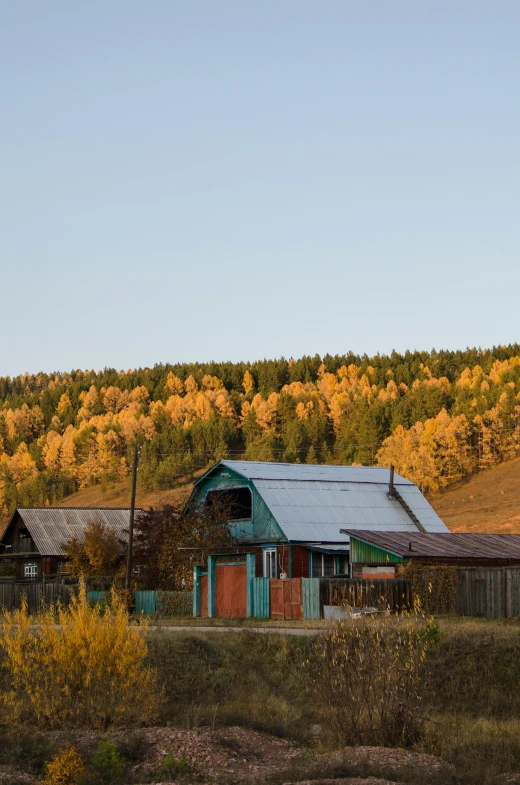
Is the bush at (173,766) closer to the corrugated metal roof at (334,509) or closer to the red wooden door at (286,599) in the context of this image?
the red wooden door at (286,599)

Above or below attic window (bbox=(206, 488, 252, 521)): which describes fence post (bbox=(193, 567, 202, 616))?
below

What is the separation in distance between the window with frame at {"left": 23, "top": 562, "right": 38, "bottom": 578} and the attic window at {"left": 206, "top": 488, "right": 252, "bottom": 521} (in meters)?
19.5

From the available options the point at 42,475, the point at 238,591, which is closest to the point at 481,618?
the point at 238,591

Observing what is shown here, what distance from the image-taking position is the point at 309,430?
157 metres

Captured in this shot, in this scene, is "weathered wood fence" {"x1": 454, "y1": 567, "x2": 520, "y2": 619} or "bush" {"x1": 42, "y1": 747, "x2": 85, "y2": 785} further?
"weathered wood fence" {"x1": 454, "y1": 567, "x2": 520, "y2": 619}

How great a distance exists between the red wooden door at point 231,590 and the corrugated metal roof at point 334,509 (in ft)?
14.1

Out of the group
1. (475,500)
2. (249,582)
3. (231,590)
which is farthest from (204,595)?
(475,500)

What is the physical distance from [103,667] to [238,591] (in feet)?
70.5

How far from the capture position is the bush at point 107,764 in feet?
53.0

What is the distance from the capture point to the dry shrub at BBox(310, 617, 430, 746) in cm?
1794

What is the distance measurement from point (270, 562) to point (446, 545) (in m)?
10.7

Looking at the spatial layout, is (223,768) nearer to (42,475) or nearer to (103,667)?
(103,667)

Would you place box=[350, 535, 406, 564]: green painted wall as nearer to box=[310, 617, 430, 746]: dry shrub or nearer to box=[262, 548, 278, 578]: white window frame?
box=[262, 548, 278, 578]: white window frame

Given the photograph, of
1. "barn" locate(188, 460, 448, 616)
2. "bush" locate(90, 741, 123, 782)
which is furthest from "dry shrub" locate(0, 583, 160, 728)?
"barn" locate(188, 460, 448, 616)
